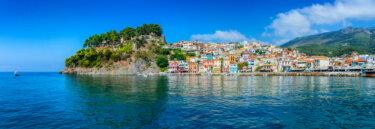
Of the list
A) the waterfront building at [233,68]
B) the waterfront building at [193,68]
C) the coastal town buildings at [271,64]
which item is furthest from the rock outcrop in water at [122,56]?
the waterfront building at [233,68]

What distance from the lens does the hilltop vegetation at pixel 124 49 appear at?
105m

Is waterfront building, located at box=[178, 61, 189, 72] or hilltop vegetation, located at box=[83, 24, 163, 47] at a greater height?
hilltop vegetation, located at box=[83, 24, 163, 47]

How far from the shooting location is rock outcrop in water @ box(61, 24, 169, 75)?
339ft

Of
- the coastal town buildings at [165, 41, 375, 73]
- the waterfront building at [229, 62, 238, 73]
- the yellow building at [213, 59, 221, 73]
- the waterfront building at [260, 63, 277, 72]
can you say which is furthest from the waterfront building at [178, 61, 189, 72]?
the waterfront building at [260, 63, 277, 72]

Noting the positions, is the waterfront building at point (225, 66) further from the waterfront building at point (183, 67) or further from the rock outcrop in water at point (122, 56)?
the rock outcrop in water at point (122, 56)

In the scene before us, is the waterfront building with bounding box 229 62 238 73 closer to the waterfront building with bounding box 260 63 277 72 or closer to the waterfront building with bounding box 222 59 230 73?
the waterfront building with bounding box 222 59 230 73

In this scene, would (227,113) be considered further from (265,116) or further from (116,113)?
(116,113)

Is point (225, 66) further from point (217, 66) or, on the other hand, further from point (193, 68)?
point (193, 68)

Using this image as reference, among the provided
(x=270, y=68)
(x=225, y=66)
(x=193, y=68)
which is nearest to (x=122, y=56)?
(x=193, y=68)

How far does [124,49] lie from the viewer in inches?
4429

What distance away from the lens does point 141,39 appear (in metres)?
123

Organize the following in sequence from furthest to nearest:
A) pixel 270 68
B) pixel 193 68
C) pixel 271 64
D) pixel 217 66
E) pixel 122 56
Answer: pixel 193 68
pixel 122 56
pixel 217 66
pixel 271 64
pixel 270 68

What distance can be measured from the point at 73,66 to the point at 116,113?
114888mm

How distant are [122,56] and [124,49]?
7.85m
